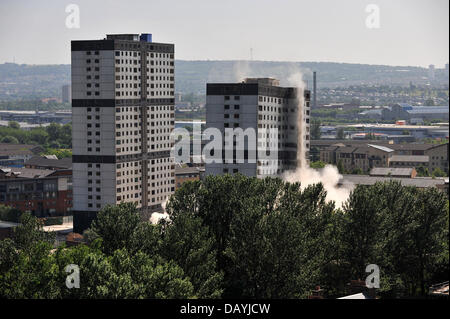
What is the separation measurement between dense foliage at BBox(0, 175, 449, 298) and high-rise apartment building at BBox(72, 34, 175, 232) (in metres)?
→ 34.8

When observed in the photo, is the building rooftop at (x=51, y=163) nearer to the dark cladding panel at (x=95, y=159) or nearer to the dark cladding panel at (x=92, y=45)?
the dark cladding panel at (x=95, y=159)

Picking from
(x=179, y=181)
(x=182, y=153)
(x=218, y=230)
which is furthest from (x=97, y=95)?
(x=182, y=153)

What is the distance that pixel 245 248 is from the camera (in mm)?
45656

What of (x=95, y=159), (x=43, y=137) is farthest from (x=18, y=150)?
(x=95, y=159)

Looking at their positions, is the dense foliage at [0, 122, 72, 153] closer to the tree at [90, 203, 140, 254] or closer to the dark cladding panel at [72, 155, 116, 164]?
the dark cladding panel at [72, 155, 116, 164]

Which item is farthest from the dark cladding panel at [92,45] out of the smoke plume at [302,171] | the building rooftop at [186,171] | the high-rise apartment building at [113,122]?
A: the building rooftop at [186,171]

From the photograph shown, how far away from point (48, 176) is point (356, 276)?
189ft

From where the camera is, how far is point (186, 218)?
47.1 metres

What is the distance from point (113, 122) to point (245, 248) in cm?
4407

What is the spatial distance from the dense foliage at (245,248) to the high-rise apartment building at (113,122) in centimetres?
3481

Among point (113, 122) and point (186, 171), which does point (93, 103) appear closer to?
point (113, 122)

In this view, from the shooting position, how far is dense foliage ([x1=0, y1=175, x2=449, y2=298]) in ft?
132
